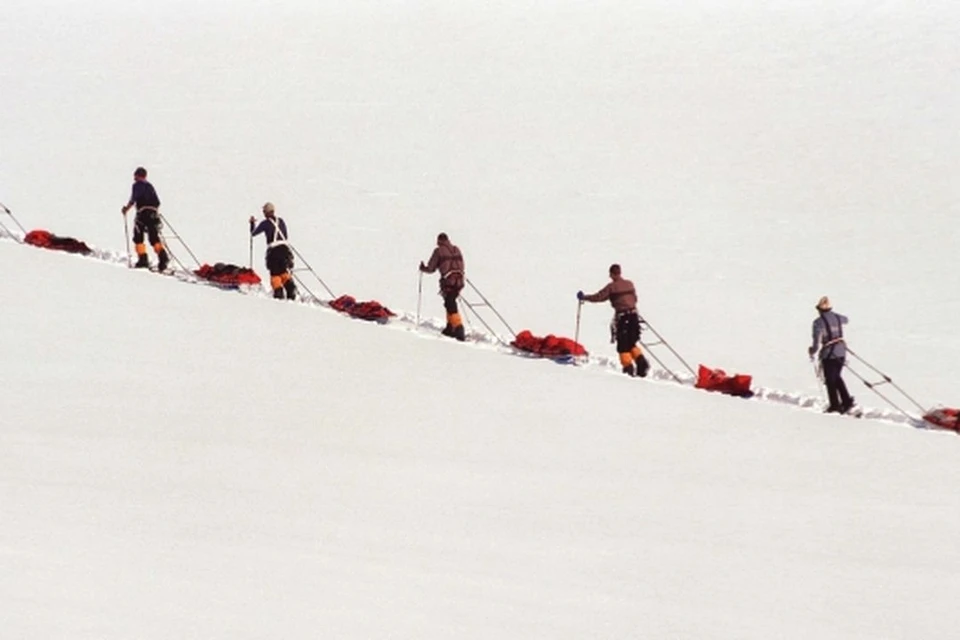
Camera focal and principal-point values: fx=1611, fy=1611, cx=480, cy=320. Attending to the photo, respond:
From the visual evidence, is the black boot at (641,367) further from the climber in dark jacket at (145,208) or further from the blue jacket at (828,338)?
the climber in dark jacket at (145,208)

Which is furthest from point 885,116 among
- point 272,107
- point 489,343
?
point 489,343

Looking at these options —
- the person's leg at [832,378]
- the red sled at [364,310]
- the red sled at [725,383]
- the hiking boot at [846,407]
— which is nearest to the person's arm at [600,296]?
the red sled at [725,383]

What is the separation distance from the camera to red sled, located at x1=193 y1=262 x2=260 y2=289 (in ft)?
57.7

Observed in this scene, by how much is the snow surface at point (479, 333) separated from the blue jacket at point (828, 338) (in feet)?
1.95

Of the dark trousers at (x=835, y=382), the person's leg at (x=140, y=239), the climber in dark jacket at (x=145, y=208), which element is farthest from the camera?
the person's leg at (x=140, y=239)

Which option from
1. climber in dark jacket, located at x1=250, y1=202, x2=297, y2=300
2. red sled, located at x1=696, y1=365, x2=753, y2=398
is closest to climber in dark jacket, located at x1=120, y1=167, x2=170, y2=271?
climber in dark jacket, located at x1=250, y1=202, x2=297, y2=300

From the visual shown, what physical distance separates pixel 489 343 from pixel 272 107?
2124 cm

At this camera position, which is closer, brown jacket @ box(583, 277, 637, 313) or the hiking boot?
the hiking boot

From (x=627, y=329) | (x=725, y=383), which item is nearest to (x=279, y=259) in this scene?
(x=627, y=329)

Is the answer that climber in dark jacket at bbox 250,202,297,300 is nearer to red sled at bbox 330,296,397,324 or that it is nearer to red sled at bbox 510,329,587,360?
A: red sled at bbox 330,296,397,324

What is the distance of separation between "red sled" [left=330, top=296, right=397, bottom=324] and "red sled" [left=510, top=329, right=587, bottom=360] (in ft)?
5.70

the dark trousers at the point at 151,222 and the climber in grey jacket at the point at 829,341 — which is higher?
the dark trousers at the point at 151,222

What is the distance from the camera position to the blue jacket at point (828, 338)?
1355 centimetres

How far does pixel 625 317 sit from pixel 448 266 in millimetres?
1848
